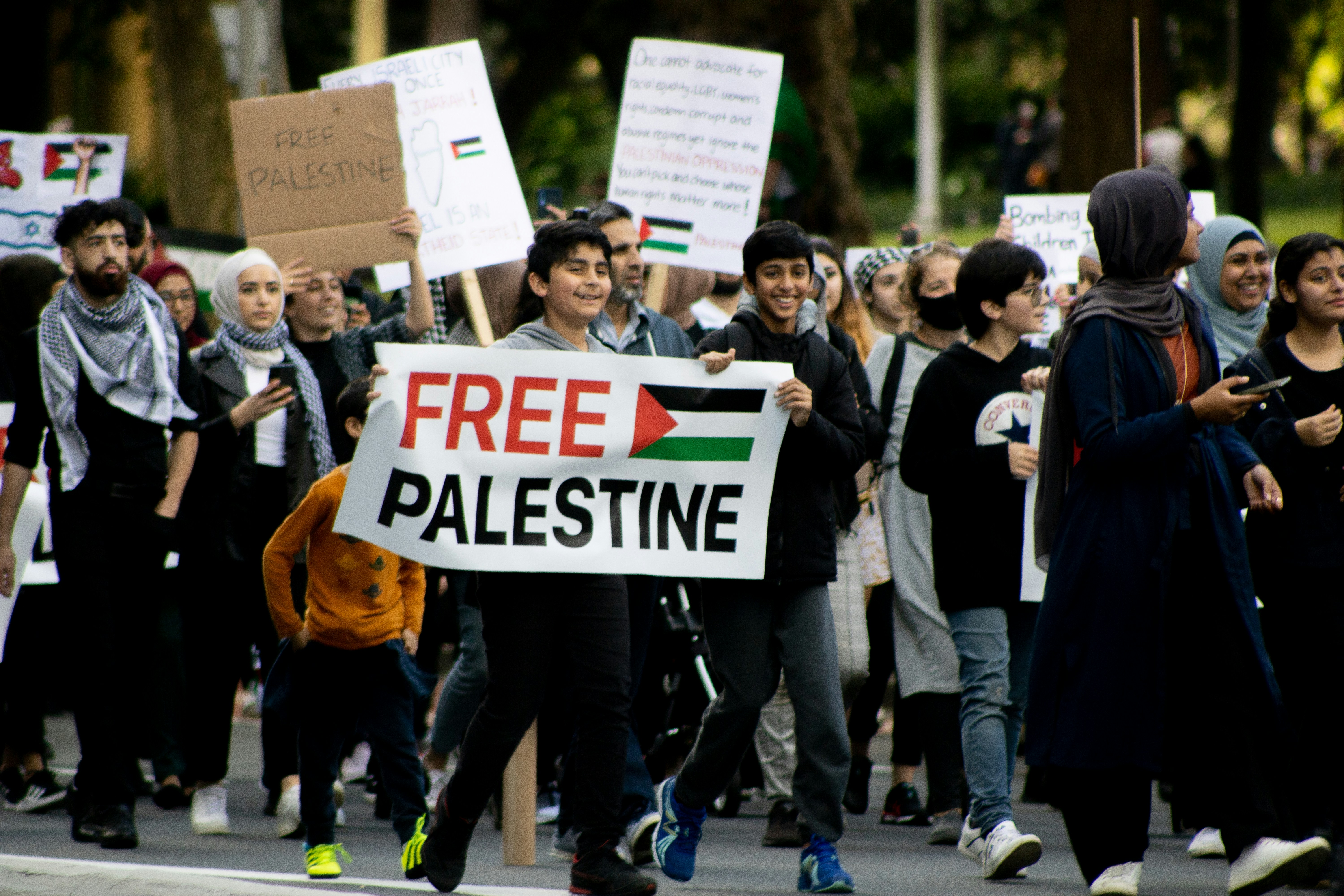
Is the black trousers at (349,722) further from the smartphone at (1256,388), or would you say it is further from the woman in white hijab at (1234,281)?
the woman in white hijab at (1234,281)

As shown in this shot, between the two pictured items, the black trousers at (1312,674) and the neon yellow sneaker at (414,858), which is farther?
the black trousers at (1312,674)

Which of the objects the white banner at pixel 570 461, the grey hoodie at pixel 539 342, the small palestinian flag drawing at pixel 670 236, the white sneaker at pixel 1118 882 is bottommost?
the white sneaker at pixel 1118 882

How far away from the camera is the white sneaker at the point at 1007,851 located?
5.61 m

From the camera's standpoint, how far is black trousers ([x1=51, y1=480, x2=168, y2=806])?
6.29 m

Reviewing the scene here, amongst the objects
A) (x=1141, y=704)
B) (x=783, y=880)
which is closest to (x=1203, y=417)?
(x=1141, y=704)

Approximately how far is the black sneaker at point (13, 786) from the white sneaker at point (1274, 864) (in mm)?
4806

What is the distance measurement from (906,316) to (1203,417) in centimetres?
345

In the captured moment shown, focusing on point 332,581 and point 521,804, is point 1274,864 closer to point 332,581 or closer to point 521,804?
point 521,804

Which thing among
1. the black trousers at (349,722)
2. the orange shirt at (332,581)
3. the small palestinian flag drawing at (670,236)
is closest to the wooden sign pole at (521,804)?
the black trousers at (349,722)

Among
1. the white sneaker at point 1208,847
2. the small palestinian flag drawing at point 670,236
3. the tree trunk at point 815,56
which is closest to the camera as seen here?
the white sneaker at point 1208,847

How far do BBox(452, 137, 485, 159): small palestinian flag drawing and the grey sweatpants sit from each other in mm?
2756

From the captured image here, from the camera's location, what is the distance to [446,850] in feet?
17.2

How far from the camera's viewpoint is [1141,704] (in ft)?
16.2

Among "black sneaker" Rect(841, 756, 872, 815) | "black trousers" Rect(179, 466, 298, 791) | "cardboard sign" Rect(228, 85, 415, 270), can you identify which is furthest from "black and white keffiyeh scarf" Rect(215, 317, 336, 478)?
"black sneaker" Rect(841, 756, 872, 815)
